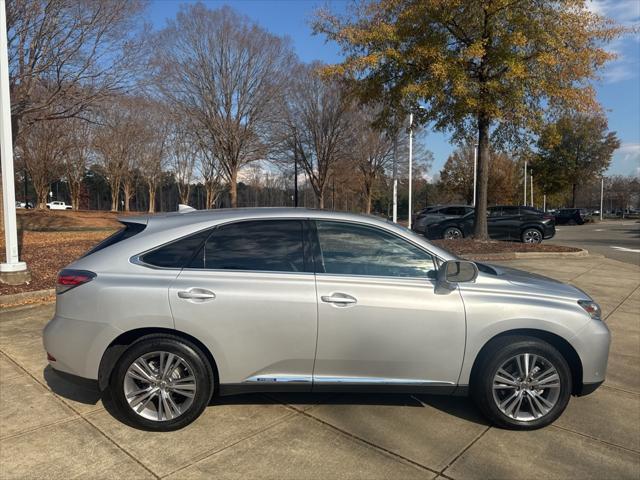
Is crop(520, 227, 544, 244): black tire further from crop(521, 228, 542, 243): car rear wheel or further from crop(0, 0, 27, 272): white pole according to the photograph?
crop(0, 0, 27, 272): white pole

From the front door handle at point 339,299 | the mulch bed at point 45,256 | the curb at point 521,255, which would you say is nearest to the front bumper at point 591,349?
the front door handle at point 339,299

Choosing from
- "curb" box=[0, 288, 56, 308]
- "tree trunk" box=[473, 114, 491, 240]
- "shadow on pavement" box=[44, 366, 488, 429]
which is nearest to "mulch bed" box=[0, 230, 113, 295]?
"curb" box=[0, 288, 56, 308]

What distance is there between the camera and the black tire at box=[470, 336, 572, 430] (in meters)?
3.29

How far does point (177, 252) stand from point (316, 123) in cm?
2457

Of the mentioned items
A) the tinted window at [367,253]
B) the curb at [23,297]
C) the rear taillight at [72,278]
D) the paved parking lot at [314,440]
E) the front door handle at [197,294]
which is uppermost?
the tinted window at [367,253]

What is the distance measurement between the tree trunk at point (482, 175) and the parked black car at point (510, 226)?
9.34ft

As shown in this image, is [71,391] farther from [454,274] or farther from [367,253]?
[454,274]

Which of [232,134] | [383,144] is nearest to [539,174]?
[383,144]

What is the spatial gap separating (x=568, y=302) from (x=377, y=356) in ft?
4.89

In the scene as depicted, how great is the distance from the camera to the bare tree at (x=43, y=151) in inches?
1125

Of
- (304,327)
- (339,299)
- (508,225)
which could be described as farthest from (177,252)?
(508,225)

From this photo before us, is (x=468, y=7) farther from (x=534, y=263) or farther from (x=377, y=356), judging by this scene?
(x=377, y=356)

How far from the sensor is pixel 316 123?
26.9 m

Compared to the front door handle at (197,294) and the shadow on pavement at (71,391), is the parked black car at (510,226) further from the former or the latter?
the front door handle at (197,294)
